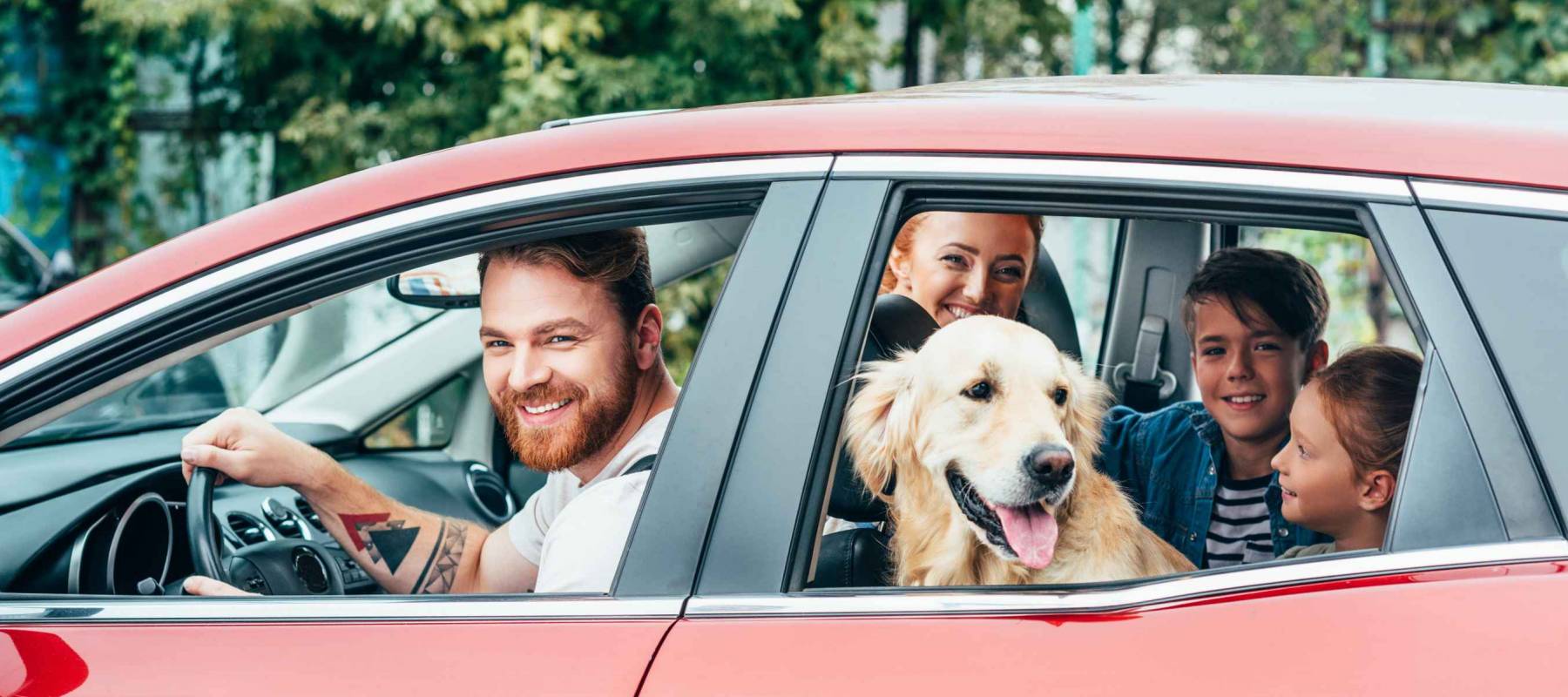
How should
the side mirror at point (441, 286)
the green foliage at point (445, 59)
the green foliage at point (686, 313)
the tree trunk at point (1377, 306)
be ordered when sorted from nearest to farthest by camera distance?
the side mirror at point (441, 286) < the green foliage at point (686, 313) < the tree trunk at point (1377, 306) < the green foliage at point (445, 59)

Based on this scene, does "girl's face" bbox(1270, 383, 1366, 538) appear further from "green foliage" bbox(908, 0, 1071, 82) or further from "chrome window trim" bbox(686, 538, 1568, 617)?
"green foliage" bbox(908, 0, 1071, 82)

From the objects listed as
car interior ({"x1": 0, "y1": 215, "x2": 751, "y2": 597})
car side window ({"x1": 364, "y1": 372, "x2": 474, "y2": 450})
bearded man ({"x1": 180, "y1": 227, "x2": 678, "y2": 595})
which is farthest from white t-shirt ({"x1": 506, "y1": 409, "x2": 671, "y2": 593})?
car side window ({"x1": 364, "y1": 372, "x2": 474, "y2": 450})

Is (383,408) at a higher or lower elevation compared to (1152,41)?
lower

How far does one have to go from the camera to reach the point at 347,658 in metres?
1.35

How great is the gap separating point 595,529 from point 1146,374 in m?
1.69

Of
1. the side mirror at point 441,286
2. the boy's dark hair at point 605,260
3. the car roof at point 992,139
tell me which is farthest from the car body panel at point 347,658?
the side mirror at point 441,286

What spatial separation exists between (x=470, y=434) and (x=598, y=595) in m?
1.83

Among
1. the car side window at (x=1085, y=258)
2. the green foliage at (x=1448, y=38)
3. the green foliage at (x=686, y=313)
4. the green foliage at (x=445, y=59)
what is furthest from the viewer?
the green foliage at (x=1448, y=38)

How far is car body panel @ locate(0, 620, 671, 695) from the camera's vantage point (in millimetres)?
1311

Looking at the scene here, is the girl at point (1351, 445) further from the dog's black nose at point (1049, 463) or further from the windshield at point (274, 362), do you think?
the windshield at point (274, 362)

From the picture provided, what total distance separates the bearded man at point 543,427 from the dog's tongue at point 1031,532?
0.47 m

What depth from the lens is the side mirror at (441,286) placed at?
2414 millimetres

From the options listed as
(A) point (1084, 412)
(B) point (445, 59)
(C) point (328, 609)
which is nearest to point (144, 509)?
(C) point (328, 609)

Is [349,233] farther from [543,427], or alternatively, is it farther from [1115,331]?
[1115,331]
